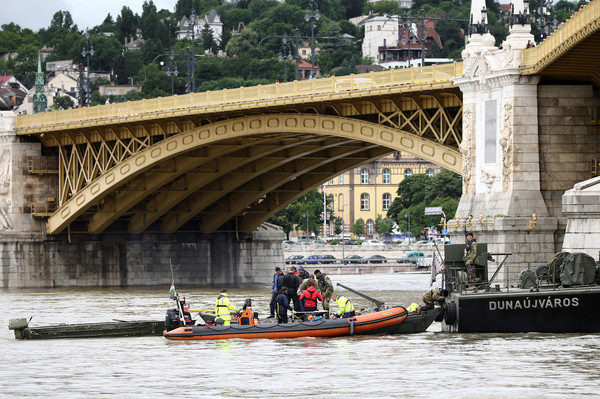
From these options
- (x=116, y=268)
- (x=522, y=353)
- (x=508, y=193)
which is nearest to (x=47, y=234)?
(x=116, y=268)

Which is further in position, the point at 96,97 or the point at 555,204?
the point at 96,97

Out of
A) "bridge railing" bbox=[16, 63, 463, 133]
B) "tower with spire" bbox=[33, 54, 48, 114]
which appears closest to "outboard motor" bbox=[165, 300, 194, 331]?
"bridge railing" bbox=[16, 63, 463, 133]

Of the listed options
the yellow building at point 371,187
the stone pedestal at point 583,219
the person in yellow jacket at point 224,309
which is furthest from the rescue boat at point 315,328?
the yellow building at point 371,187

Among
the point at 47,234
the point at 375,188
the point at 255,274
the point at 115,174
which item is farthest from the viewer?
the point at 375,188

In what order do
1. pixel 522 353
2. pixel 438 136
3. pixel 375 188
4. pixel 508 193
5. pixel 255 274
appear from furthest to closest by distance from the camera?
1. pixel 375 188
2. pixel 255 274
3. pixel 438 136
4. pixel 508 193
5. pixel 522 353

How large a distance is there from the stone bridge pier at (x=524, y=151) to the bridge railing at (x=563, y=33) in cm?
53

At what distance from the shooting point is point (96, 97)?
632 ft

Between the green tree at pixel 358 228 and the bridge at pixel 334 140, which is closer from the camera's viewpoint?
the bridge at pixel 334 140

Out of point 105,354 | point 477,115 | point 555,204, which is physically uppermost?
point 477,115

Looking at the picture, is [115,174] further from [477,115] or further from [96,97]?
[96,97]

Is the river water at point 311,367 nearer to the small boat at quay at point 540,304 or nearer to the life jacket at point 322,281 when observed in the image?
the small boat at quay at point 540,304

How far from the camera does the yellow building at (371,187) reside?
598 feet

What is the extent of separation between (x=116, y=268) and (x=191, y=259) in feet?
15.6

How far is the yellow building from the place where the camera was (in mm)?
182250
